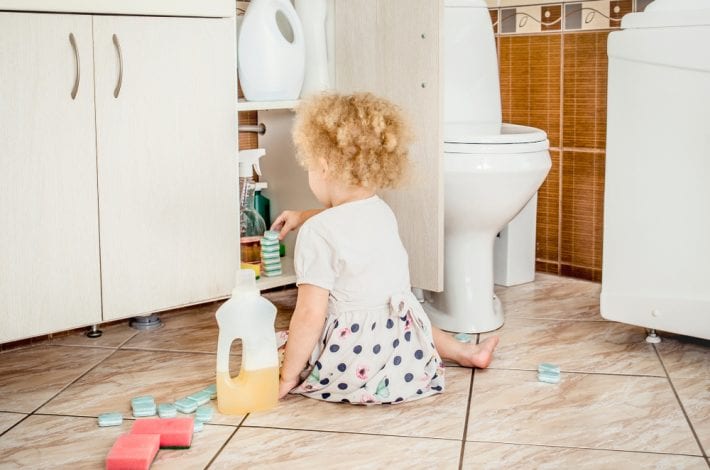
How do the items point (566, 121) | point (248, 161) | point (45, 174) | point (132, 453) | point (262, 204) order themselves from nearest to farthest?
point (132, 453), point (45, 174), point (248, 161), point (262, 204), point (566, 121)

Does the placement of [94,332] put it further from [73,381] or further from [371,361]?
[371,361]

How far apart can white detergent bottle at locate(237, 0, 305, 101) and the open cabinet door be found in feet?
0.46

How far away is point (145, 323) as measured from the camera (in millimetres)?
2248

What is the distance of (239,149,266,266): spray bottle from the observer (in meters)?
2.28

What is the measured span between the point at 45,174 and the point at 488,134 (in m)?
1.06

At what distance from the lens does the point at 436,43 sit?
6.59ft

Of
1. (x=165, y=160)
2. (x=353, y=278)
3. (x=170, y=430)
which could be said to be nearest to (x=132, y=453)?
(x=170, y=430)

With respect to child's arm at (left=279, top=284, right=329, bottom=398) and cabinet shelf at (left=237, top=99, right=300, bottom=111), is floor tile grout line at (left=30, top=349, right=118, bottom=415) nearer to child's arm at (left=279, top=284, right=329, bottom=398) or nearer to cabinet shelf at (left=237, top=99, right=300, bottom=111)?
child's arm at (left=279, top=284, right=329, bottom=398)

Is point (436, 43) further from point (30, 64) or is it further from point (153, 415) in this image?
point (153, 415)

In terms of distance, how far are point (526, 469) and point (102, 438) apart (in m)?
0.71

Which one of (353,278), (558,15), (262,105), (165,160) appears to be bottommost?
(353,278)

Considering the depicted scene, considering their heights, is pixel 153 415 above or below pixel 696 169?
below

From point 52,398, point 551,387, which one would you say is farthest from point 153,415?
point 551,387

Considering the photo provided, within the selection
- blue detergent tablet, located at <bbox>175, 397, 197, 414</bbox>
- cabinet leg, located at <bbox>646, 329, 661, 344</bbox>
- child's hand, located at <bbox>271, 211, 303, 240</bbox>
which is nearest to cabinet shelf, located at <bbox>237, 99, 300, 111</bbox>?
child's hand, located at <bbox>271, 211, 303, 240</bbox>
